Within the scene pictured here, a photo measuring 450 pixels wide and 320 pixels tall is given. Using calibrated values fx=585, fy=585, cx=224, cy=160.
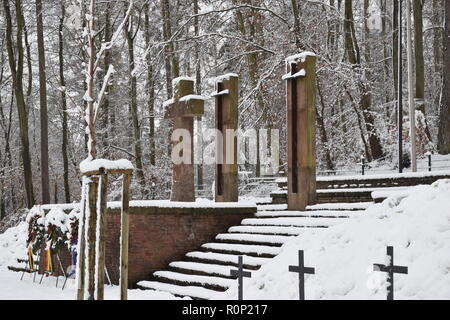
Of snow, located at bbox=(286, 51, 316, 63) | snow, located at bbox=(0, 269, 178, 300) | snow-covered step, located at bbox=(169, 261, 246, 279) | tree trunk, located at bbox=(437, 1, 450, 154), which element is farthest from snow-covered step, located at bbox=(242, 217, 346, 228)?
tree trunk, located at bbox=(437, 1, 450, 154)

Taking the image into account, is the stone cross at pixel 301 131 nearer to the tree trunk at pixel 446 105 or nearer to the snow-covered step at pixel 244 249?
the snow-covered step at pixel 244 249

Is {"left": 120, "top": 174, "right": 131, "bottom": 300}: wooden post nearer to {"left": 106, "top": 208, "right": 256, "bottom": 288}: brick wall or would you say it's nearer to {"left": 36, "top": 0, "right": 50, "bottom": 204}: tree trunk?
{"left": 106, "top": 208, "right": 256, "bottom": 288}: brick wall

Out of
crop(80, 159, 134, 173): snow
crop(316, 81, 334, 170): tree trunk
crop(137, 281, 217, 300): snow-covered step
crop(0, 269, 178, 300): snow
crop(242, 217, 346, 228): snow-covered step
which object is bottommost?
crop(0, 269, 178, 300): snow

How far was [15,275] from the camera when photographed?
14414mm

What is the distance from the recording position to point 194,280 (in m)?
10.4

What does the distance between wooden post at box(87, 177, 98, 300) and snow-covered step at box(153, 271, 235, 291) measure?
397 centimetres

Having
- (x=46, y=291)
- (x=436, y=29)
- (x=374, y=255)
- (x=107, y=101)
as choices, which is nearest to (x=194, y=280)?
(x=46, y=291)

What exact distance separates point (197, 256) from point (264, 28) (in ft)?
40.2

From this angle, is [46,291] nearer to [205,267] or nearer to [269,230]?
[205,267]

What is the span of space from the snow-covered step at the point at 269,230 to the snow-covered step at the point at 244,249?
0.56m

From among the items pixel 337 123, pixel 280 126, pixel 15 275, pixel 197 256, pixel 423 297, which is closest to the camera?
pixel 423 297

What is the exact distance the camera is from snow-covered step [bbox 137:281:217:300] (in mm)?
9633
